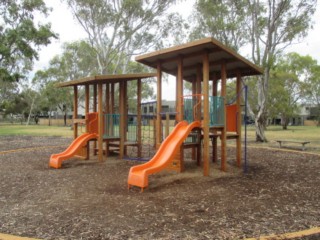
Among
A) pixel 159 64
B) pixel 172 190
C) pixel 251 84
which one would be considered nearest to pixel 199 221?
pixel 172 190

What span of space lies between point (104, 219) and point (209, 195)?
2154 millimetres

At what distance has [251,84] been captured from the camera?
33719 millimetres

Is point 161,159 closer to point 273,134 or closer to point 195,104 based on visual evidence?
point 195,104

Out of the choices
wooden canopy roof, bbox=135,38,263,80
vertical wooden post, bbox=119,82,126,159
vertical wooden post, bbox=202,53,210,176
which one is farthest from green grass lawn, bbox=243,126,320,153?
vertical wooden post, bbox=119,82,126,159

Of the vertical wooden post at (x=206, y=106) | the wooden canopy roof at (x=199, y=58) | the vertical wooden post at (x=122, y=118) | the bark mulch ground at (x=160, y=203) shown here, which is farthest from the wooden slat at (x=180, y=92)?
the vertical wooden post at (x=122, y=118)

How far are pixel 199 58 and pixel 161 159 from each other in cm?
308

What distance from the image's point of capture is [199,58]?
8.23 meters

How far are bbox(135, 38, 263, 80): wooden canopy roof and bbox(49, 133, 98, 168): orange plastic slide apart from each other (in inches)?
131

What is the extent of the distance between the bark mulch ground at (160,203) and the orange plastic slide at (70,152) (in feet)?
1.70

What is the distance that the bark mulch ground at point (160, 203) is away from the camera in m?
4.11

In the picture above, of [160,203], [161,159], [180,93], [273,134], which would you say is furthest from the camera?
[273,134]

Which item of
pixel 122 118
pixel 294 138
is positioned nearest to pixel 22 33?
pixel 122 118

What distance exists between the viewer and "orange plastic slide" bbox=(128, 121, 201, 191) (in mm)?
6184

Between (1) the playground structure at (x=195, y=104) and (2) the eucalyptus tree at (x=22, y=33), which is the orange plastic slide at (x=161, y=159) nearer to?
(1) the playground structure at (x=195, y=104)
